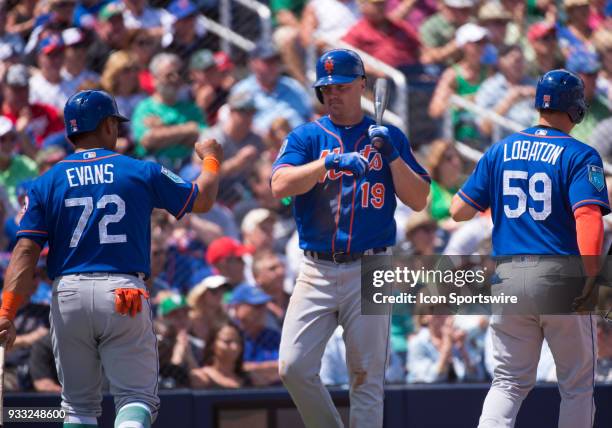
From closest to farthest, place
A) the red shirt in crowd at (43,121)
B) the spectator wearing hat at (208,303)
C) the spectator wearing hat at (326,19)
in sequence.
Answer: the spectator wearing hat at (208,303)
the red shirt in crowd at (43,121)
the spectator wearing hat at (326,19)

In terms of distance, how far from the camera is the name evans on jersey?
15.0 feet

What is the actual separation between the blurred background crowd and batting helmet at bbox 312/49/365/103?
206 cm

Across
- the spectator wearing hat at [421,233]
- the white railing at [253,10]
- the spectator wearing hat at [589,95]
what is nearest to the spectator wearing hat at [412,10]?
the white railing at [253,10]

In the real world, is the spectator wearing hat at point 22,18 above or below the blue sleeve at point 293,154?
above

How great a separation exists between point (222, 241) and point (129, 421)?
299 centimetres

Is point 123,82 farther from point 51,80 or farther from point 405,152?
point 405,152

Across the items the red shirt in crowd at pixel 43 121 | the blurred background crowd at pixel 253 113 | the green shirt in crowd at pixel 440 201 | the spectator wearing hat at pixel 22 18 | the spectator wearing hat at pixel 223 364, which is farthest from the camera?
A: the spectator wearing hat at pixel 22 18

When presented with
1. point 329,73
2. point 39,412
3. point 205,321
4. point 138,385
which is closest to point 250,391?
point 205,321

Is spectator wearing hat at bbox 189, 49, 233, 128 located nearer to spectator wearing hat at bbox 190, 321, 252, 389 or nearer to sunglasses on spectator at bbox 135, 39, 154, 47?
sunglasses on spectator at bbox 135, 39, 154, 47

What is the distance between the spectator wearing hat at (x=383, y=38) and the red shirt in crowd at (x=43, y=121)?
90.9 inches

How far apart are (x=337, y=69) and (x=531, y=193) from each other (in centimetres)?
102

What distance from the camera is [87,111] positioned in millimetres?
4684

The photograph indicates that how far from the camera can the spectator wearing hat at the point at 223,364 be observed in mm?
6477

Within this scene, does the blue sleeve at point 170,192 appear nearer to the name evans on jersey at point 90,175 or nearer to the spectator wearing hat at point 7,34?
the name evans on jersey at point 90,175
